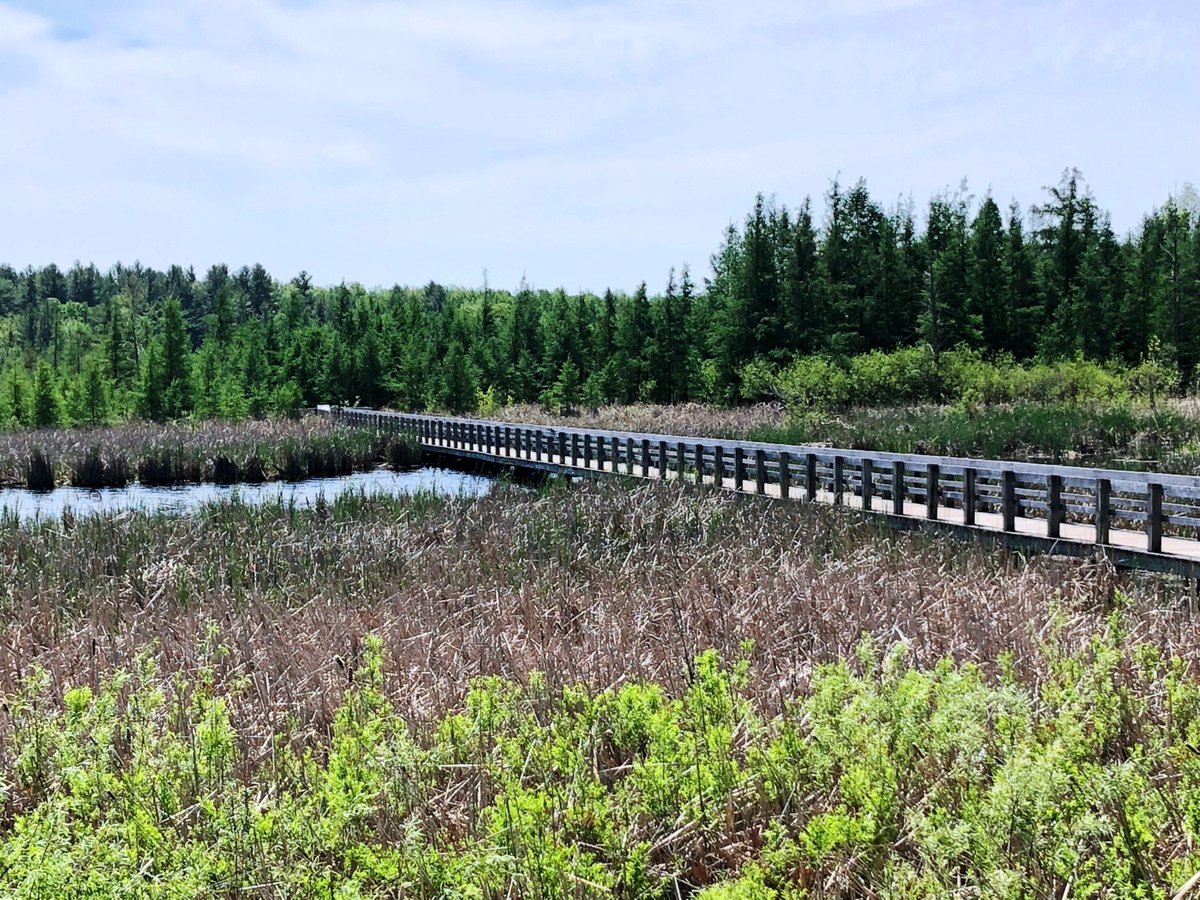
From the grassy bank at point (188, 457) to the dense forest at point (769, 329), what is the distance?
59.3 ft

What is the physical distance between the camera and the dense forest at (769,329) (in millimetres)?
54375

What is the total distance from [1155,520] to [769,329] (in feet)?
143

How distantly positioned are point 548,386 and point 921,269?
22.0 meters

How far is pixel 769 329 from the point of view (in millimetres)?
53844

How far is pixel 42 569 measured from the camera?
11.0 meters

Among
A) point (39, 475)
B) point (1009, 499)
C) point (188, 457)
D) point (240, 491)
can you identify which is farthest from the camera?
point (188, 457)

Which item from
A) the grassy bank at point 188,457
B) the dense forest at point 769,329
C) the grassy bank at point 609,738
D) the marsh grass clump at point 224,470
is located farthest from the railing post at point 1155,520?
the dense forest at point 769,329

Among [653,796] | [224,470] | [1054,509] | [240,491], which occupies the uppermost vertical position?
[1054,509]

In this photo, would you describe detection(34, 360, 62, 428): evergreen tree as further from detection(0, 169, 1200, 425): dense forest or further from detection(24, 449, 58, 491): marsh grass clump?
detection(24, 449, 58, 491): marsh grass clump

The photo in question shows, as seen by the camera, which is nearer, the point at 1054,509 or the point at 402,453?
the point at 1054,509

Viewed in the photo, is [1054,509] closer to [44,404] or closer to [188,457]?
[188,457]

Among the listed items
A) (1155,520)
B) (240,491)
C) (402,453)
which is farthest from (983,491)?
(402,453)

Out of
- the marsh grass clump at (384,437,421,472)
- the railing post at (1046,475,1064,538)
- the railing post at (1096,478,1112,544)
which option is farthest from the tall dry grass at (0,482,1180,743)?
the marsh grass clump at (384,437,421,472)

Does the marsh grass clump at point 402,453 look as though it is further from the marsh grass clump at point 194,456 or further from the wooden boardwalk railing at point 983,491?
the wooden boardwalk railing at point 983,491
